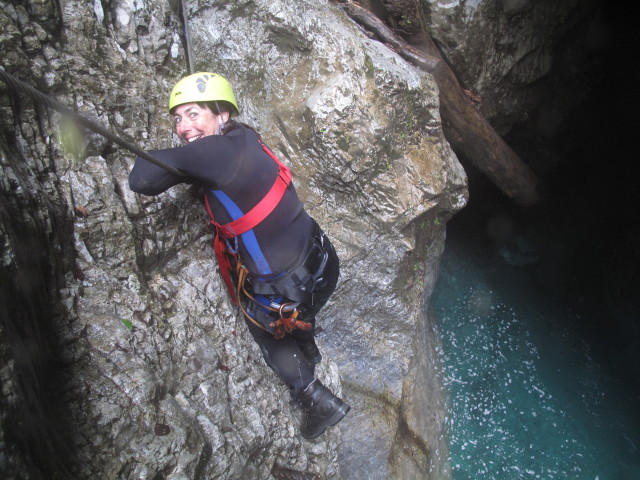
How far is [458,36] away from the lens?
466 cm

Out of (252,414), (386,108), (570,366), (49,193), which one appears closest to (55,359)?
(49,193)

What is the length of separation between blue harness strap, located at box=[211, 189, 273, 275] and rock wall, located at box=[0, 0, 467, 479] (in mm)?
604

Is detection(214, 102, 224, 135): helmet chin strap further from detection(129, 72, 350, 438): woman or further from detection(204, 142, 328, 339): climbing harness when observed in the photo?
detection(204, 142, 328, 339): climbing harness

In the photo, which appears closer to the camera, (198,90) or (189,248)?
(198,90)

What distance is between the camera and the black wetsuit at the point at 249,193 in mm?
2201

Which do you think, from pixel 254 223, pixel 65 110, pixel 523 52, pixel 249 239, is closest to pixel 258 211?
pixel 254 223

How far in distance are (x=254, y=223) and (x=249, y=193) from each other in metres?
Answer: 0.18

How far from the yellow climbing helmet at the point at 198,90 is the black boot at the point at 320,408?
202cm

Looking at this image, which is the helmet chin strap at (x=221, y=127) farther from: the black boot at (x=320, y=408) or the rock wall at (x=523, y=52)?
the rock wall at (x=523, y=52)

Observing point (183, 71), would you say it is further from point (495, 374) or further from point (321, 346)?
point (495, 374)

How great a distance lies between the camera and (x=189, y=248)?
3016 millimetres

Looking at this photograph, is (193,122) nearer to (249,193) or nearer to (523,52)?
(249,193)

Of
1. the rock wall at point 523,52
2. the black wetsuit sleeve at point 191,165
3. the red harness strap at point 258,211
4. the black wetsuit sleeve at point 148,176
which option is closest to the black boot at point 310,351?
the red harness strap at point 258,211

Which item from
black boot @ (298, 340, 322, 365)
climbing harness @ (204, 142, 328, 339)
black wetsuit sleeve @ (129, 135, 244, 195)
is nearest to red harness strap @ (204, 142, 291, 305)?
climbing harness @ (204, 142, 328, 339)
